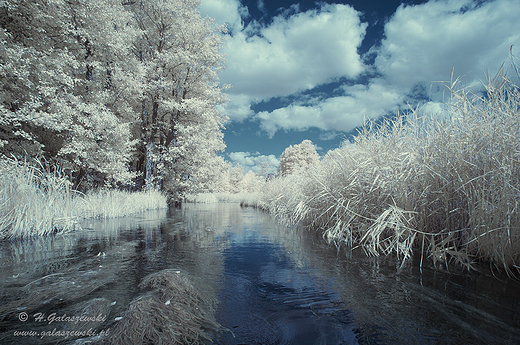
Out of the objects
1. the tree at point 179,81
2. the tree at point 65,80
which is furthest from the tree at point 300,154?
the tree at point 65,80

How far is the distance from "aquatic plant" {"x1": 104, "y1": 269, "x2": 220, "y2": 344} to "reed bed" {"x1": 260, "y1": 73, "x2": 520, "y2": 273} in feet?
9.85

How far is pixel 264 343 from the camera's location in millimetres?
1798

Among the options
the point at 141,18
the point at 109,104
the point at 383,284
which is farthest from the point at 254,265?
the point at 141,18

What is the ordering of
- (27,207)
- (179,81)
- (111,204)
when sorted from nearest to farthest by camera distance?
1. (27,207)
2. (111,204)
3. (179,81)

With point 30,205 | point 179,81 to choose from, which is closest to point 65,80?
point 30,205

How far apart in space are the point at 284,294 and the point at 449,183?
10.0 ft

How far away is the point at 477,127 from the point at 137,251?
5.76 m

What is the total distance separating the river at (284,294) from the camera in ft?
6.22

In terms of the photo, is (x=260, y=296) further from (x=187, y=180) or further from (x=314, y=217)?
(x=187, y=180)

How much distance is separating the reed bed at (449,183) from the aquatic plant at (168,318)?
3001 mm

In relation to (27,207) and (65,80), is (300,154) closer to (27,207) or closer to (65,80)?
(65,80)

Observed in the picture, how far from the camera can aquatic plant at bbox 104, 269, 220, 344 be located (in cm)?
167

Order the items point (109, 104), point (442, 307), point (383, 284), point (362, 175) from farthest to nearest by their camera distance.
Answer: point (109, 104)
point (362, 175)
point (383, 284)
point (442, 307)

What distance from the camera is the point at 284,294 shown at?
2.66 m
